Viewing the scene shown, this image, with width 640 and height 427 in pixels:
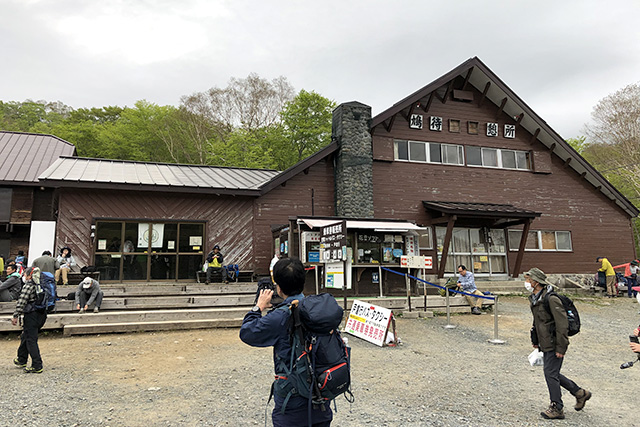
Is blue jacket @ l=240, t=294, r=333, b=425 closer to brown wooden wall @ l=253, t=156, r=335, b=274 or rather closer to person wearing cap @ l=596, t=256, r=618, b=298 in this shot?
brown wooden wall @ l=253, t=156, r=335, b=274

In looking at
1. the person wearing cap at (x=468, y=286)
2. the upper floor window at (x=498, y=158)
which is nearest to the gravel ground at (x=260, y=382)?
the person wearing cap at (x=468, y=286)

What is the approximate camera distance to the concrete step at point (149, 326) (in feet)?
28.9

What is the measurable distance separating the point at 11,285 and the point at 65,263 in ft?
11.5

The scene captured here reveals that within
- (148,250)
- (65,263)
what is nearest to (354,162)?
(148,250)

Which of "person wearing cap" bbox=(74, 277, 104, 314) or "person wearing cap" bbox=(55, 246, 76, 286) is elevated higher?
"person wearing cap" bbox=(55, 246, 76, 286)

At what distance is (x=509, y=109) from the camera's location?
775 inches

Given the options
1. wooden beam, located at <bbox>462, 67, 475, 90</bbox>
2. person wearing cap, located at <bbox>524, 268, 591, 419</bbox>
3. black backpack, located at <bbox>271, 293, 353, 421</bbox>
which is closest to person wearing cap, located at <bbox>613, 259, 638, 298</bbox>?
wooden beam, located at <bbox>462, 67, 475, 90</bbox>

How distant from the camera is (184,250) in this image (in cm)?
1482

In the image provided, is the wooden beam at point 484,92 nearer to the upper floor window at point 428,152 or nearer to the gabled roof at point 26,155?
the upper floor window at point 428,152

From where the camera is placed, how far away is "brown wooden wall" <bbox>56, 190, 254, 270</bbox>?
13703mm

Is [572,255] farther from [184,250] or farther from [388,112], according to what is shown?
[184,250]

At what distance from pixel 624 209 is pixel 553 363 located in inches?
789

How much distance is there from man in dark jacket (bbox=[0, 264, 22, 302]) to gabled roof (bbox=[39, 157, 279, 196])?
4136 millimetres

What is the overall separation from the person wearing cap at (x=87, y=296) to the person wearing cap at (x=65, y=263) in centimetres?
204
